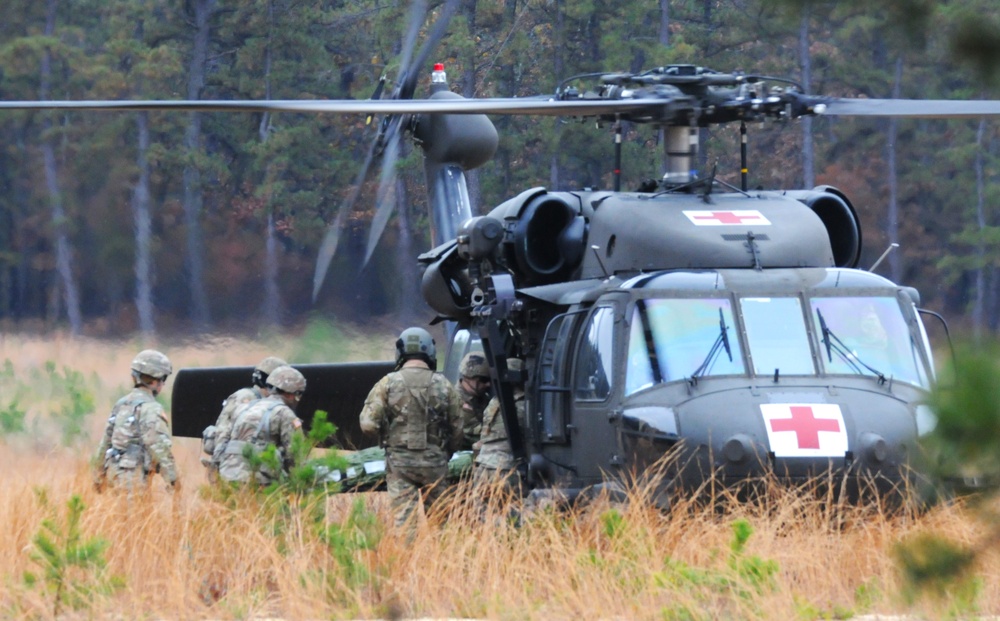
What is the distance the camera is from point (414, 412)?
826 cm

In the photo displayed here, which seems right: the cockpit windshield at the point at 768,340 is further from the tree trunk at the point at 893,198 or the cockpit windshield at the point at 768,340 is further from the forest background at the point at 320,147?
the tree trunk at the point at 893,198

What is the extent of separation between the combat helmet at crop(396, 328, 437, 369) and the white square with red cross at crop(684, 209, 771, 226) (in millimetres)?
1688

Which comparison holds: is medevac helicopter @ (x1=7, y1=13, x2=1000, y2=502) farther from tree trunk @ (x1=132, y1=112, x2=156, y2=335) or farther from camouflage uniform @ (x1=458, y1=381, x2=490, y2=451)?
tree trunk @ (x1=132, y1=112, x2=156, y2=335)

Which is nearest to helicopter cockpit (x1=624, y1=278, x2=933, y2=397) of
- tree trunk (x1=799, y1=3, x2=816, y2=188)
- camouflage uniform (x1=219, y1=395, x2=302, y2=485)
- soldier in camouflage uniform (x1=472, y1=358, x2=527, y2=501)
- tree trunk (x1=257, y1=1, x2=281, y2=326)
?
soldier in camouflage uniform (x1=472, y1=358, x2=527, y2=501)

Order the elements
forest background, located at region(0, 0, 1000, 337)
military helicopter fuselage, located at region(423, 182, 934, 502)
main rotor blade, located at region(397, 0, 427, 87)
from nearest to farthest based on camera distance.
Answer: military helicopter fuselage, located at region(423, 182, 934, 502) → main rotor blade, located at region(397, 0, 427, 87) → forest background, located at region(0, 0, 1000, 337)

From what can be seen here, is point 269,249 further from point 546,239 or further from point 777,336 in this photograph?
point 777,336

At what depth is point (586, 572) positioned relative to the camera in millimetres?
6133

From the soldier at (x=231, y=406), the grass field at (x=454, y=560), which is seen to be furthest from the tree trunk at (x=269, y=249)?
the grass field at (x=454, y=560)

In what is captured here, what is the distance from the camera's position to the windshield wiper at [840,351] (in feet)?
23.9

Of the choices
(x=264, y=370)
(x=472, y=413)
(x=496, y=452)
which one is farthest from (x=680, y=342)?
(x=264, y=370)

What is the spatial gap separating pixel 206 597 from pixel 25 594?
773 millimetres

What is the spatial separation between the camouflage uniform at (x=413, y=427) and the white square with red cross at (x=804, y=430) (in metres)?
2.18

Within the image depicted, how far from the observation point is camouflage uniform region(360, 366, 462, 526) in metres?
8.23

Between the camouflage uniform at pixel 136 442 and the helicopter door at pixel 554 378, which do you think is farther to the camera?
the camouflage uniform at pixel 136 442
